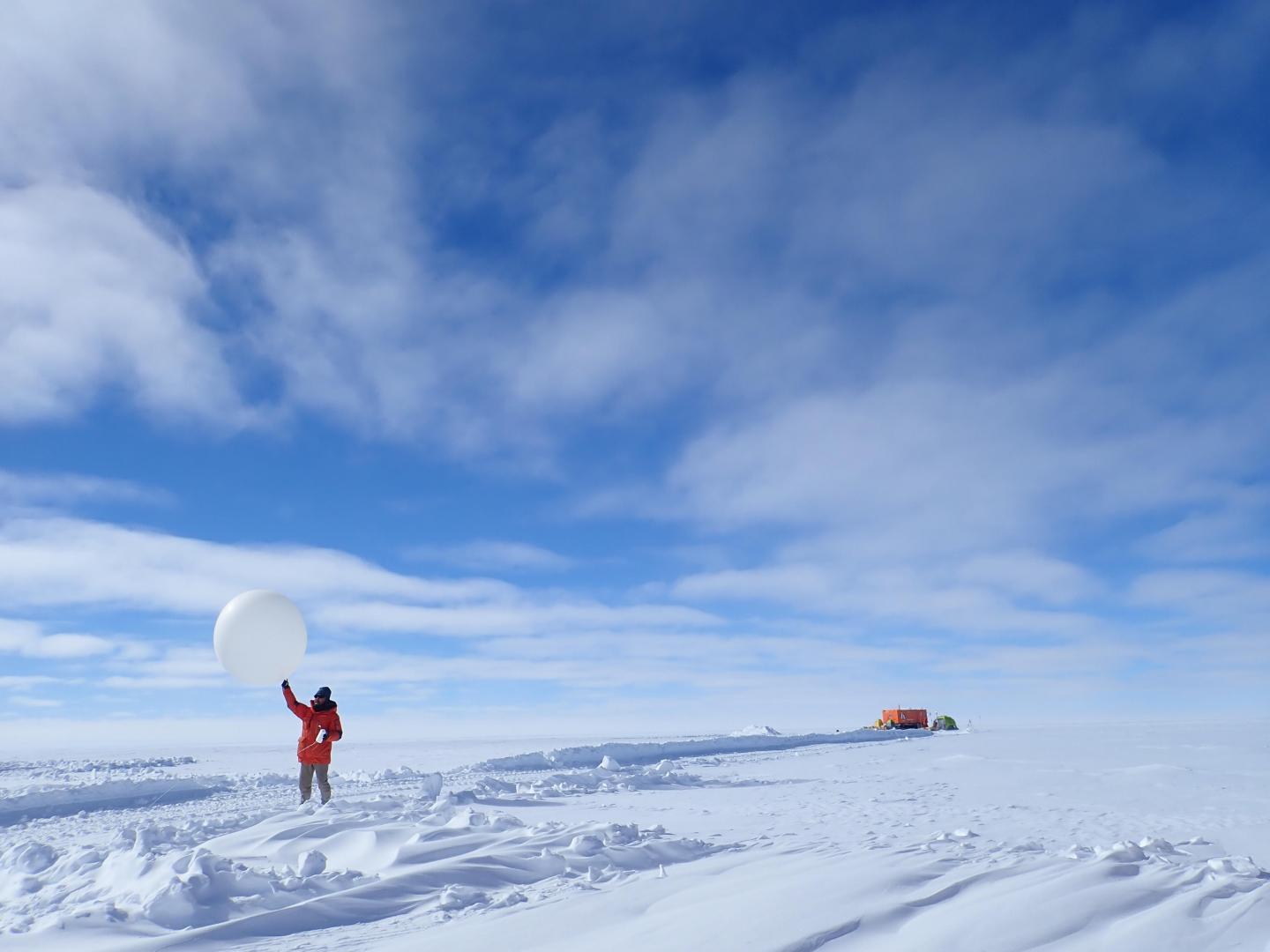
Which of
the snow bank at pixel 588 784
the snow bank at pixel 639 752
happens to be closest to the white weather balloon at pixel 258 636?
the snow bank at pixel 588 784

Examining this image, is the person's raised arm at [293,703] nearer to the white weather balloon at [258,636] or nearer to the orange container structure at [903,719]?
the white weather balloon at [258,636]

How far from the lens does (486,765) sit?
19.7 m

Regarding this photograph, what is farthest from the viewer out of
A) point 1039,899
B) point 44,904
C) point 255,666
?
point 255,666

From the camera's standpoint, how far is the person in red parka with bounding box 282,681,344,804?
424 inches

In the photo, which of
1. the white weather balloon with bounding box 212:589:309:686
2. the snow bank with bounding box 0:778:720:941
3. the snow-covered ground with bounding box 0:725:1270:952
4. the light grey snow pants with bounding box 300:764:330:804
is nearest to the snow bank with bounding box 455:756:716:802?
the snow-covered ground with bounding box 0:725:1270:952

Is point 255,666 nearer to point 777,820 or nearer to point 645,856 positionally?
point 645,856

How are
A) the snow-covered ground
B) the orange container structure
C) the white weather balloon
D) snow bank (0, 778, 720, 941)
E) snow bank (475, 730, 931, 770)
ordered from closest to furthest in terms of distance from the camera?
1. the snow-covered ground
2. snow bank (0, 778, 720, 941)
3. the white weather balloon
4. snow bank (475, 730, 931, 770)
5. the orange container structure

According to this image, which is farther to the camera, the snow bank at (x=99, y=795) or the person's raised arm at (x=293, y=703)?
the snow bank at (x=99, y=795)

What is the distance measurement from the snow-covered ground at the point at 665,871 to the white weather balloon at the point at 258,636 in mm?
1844

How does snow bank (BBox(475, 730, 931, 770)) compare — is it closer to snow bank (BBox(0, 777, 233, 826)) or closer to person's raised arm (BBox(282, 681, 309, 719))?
snow bank (BBox(0, 777, 233, 826))

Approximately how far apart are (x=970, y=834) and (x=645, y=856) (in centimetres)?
321

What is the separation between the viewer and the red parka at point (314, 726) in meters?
10.8

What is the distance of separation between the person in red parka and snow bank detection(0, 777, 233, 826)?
403 centimetres

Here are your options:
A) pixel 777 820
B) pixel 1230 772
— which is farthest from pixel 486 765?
pixel 1230 772
